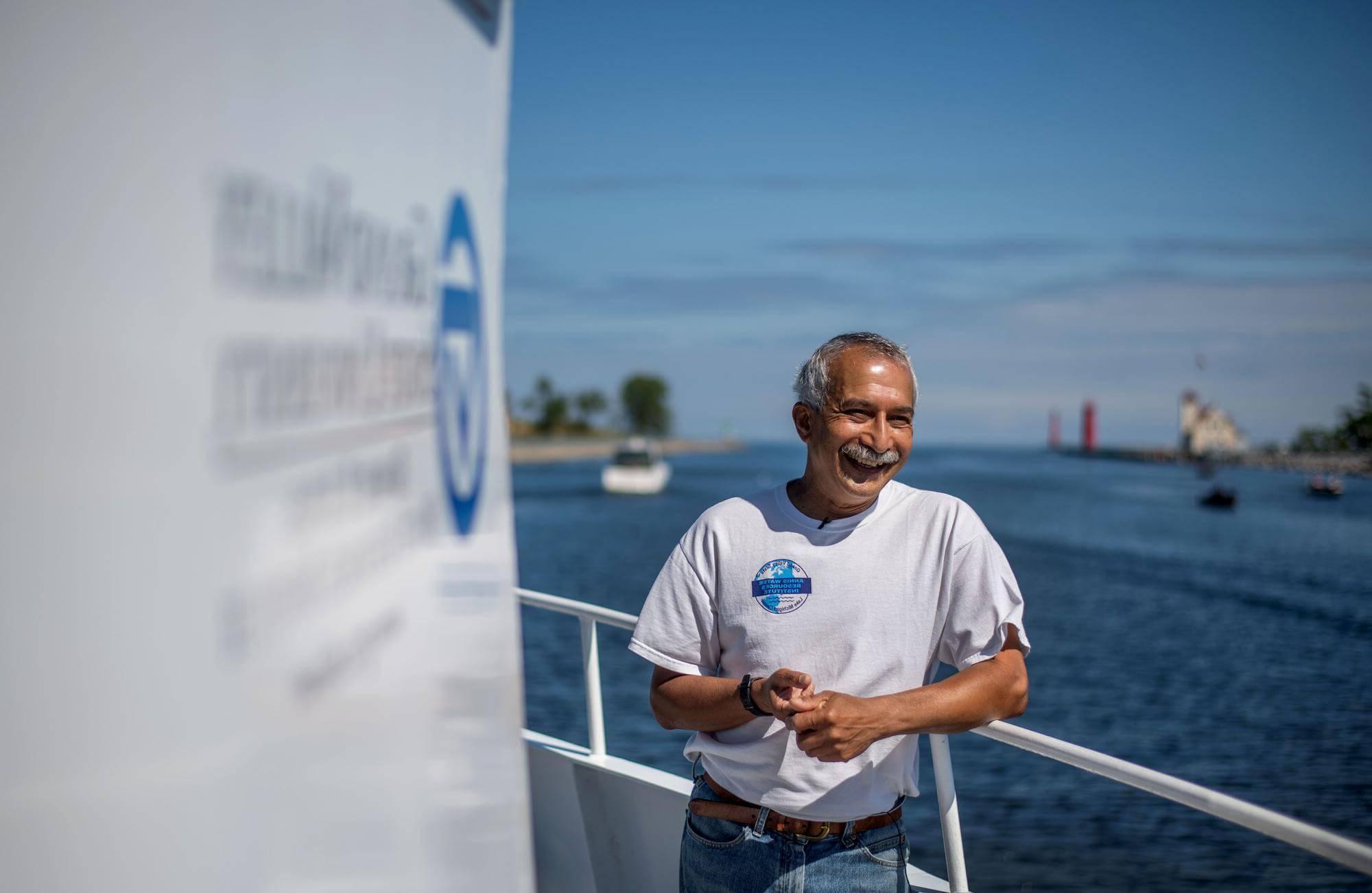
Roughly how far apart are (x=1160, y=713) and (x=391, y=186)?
2969cm

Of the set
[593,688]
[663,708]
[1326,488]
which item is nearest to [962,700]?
[663,708]

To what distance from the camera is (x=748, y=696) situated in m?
2.26

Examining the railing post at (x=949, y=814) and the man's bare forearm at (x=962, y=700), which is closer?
the man's bare forearm at (x=962, y=700)

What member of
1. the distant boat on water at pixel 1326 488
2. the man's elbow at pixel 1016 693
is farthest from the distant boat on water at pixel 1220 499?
the man's elbow at pixel 1016 693

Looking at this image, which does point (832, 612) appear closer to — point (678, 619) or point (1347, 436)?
point (678, 619)

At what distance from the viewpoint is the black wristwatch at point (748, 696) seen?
88.6 inches

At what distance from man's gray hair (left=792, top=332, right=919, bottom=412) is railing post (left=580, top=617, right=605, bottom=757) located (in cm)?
178

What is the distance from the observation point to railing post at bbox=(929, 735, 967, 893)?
277cm

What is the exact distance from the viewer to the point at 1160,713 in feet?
91.5

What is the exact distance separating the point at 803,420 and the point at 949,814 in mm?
1054

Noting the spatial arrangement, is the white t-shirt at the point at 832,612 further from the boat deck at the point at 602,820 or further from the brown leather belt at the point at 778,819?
the boat deck at the point at 602,820

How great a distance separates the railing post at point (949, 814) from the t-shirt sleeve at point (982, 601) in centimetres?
54

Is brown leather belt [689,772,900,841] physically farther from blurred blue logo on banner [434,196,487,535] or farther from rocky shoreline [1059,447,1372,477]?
rocky shoreline [1059,447,1372,477]

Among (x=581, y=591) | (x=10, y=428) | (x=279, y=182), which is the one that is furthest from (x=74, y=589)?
(x=581, y=591)
